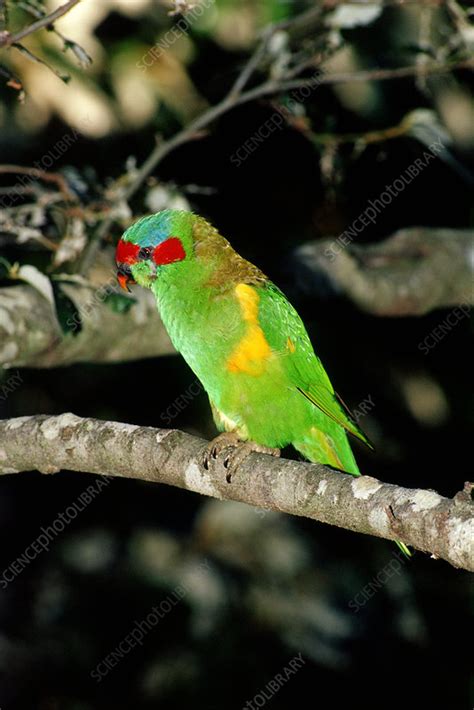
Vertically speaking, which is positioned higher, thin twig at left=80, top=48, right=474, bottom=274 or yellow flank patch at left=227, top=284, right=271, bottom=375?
thin twig at left=80, top=48, right=474, bottom=274

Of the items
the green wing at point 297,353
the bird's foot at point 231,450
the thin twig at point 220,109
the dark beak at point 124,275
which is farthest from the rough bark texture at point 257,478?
the thin twig at point 220,109

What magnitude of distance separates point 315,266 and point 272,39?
4.12ft

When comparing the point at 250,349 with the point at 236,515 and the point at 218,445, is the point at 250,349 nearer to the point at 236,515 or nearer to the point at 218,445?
the point at 218,445

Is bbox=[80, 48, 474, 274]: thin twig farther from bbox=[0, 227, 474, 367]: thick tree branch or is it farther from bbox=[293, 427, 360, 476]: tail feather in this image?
bbox=[293, 427, 360, 476]: tail feather

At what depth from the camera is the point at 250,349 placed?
3.26 m

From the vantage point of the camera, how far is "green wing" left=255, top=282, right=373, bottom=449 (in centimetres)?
334

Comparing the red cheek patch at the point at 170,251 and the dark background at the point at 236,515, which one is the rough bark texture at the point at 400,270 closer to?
the dark background at the point at 236,515

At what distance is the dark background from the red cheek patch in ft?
3.40

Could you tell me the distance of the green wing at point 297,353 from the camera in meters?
3.34

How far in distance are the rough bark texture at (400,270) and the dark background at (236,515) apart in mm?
117

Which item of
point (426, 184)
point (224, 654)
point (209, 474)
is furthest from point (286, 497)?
point (426, 184)

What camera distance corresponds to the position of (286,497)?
233 centimetres

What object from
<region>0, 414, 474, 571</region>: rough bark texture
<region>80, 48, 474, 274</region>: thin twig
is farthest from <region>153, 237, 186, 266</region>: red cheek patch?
<region>0, 414, 474, 571</region>: rough bark texture

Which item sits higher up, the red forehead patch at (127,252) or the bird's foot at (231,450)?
the red forehead patch at (127,252)
